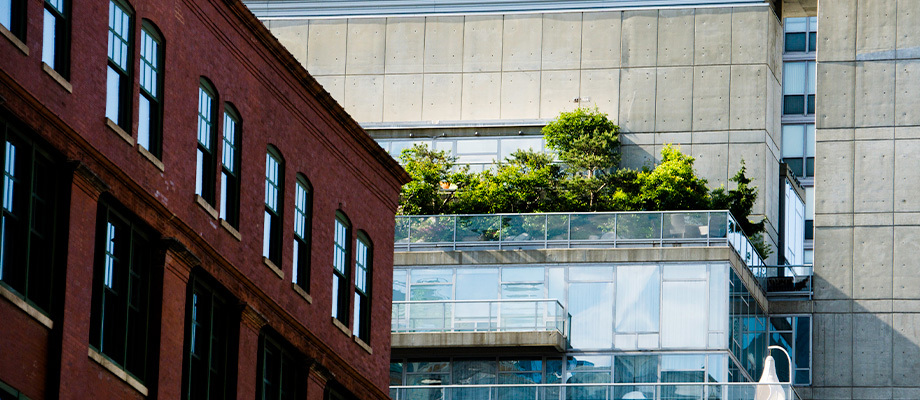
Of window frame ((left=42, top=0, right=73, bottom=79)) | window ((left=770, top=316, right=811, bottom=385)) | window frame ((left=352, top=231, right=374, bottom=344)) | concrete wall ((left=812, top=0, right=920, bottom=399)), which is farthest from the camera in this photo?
window ((left=770, top=316, right=811, bottom=385))

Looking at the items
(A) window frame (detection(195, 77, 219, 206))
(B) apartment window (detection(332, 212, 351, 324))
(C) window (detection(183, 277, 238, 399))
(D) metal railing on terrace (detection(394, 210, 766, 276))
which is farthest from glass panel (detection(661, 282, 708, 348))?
(A) window frame (detection(195, 77, 219, 206))

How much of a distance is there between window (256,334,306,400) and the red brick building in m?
0.04

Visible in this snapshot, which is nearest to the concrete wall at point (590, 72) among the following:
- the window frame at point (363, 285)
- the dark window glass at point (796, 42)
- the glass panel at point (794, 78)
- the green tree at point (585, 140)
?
the green tree at point (585, 140)

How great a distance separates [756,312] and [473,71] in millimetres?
13971

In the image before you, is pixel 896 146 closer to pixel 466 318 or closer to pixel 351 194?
pixel 466 318

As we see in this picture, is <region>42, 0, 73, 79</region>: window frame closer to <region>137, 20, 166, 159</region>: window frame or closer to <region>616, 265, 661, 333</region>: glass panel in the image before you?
<region>137, 20, 166, 159</region>: window frame

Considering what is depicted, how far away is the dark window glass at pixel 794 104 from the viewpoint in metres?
78.8

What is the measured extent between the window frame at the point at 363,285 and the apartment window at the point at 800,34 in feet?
149

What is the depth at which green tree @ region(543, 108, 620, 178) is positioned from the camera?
5906 centimetres

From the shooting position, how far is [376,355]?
3694 cm

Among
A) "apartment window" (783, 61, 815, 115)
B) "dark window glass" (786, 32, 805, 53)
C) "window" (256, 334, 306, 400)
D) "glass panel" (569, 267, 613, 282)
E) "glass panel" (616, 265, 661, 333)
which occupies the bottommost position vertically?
"window" (256, 334, 306, 400)

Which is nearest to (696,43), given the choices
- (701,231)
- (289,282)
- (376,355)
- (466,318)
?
(701,231)

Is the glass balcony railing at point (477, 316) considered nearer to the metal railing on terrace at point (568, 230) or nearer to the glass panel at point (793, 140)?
the metal railing on terrace at point (568, 230)

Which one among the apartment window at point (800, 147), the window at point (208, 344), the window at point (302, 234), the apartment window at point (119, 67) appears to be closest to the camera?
the apartment window at point (119, 67)
